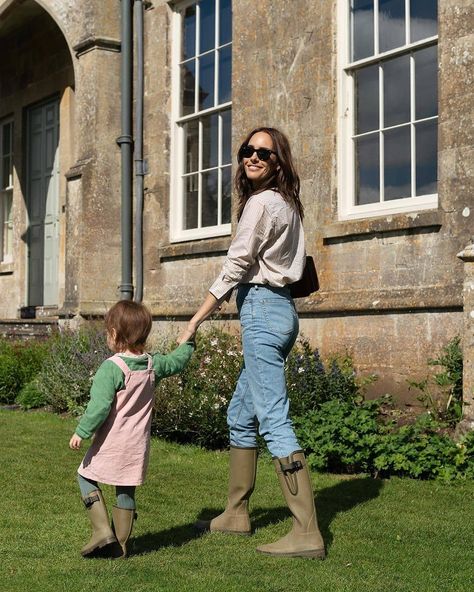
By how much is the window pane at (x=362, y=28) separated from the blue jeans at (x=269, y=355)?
180 inches

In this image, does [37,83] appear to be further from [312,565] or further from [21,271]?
[312,565]

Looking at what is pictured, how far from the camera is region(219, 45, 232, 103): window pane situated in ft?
34.1

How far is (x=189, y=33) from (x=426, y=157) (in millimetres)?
4153

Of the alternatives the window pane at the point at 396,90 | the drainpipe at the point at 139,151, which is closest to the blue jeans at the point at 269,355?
the window pane at the point at 396,90

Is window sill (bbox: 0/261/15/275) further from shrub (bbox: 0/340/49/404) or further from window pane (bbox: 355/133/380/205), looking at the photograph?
window pane (bbox: 355/133/380/205)

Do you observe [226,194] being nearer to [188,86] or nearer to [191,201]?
[191,201]

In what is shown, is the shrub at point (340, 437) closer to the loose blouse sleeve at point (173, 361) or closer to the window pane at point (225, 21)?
the loose blouse sleeve at point (173, 361)

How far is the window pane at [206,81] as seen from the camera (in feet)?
35.0

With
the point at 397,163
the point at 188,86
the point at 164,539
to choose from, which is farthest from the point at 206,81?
the point at 164,539

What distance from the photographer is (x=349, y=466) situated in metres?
6.67

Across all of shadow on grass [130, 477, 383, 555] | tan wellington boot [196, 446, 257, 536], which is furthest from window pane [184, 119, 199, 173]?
tan wellington boot [196, 446, 257, 536]

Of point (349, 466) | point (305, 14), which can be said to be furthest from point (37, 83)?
point (349, 466)

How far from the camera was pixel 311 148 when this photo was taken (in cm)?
886

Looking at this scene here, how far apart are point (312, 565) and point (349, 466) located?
2393mm
